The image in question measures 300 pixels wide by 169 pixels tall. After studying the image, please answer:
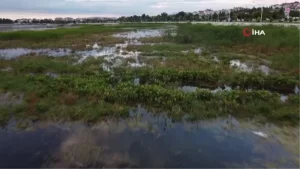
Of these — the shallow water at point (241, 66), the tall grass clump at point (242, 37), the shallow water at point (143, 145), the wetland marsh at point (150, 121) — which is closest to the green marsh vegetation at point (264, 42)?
the tall grass clump at point (242, 37)

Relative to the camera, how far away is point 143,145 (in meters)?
6.46

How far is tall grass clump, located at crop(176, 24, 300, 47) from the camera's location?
1859 cm

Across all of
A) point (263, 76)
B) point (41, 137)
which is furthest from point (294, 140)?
point (41, 137)

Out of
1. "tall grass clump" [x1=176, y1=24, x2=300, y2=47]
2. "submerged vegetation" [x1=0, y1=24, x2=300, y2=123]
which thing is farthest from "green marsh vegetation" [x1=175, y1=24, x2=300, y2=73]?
"submerged vegetation" [x1=0, y1=24, x2=300, y2=123]

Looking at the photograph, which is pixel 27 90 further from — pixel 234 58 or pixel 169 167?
pixel 234 58

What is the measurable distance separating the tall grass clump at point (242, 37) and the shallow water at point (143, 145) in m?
13.6

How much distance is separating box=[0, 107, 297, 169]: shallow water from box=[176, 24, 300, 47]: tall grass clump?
44.7ft

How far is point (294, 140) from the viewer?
6453 millimetres

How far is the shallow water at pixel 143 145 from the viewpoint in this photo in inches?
222

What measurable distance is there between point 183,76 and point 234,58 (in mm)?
7521

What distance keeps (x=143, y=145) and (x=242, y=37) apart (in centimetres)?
2145
